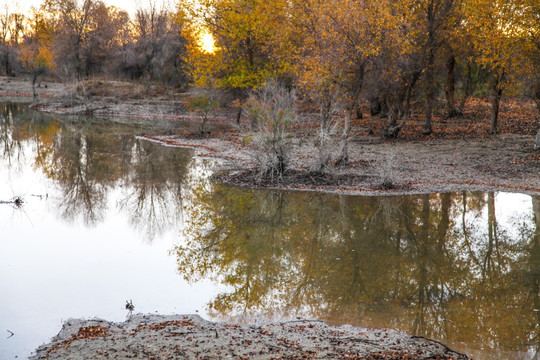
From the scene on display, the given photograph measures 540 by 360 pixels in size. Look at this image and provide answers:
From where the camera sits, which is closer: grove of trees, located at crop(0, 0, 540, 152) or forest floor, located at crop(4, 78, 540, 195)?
forest floor, located at crop(4, 78, 540, 195)

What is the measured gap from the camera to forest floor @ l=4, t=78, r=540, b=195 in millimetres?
16219

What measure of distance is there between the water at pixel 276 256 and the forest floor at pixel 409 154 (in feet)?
3.92

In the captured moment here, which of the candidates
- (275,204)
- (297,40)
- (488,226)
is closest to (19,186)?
(275,204)

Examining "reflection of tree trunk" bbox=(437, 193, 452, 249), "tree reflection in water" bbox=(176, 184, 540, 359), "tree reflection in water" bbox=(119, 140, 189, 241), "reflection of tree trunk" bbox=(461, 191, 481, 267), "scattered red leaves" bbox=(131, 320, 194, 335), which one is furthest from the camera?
"tree reflection in water" bbox=(119, 140, 189, 241)

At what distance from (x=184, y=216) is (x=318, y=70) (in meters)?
9.13

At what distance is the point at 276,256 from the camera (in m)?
10.3

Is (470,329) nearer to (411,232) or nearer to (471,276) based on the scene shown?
(471,276)

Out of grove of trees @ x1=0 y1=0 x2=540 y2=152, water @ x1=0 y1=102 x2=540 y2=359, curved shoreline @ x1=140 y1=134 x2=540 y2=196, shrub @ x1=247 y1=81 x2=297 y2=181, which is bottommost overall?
water @ x1=0 y1=102 x2=540 y2=359

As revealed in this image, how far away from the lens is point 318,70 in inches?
760

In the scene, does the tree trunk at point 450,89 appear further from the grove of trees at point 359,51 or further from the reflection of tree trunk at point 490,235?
the reflection of tree trunk at point 490,235

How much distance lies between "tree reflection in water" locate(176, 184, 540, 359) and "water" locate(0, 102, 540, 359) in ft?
0.11

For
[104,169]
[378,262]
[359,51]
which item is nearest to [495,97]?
[359,51]

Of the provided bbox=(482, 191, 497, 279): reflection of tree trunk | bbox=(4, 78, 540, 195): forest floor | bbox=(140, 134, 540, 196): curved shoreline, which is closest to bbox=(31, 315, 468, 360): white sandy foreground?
bbox=(482, 191, 497, 279): reflection of tree trunk

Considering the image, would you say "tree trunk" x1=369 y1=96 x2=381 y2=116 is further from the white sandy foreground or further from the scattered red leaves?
the scattered red leaves
